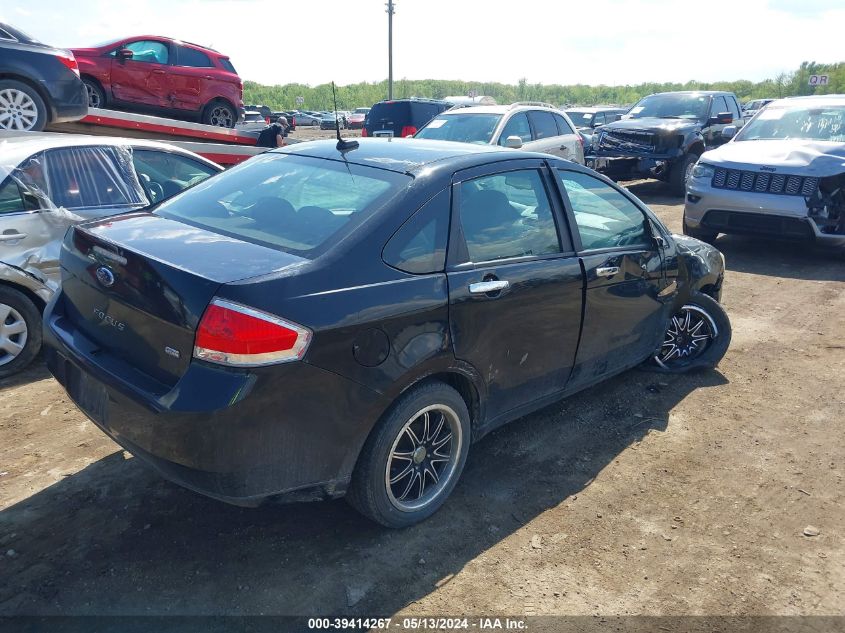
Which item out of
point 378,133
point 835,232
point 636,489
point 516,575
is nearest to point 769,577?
point 636,489

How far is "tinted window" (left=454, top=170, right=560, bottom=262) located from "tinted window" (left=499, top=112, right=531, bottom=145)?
6.78 metres

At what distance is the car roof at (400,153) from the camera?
11.1 ft

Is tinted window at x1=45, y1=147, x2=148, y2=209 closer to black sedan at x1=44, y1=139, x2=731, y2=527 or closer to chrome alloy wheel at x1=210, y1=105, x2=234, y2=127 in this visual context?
black sedan at x1=44, y1=139, x2=731, y2=527

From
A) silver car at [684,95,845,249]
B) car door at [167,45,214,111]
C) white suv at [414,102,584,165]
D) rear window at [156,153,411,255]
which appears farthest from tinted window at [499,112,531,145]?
rear window at [156,153,411,255]

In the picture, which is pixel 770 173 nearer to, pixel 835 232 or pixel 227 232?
pixel 835 232

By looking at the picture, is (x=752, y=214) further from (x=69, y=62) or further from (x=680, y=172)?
(x=69, y=62)

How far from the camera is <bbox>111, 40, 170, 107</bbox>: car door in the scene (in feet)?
35.6

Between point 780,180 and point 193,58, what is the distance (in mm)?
9372

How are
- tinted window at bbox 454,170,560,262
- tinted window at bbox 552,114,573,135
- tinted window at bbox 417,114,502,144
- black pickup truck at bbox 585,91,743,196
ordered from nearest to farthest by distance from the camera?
1. tinted window at bbox 454,170,560,262
2. tinted window at bbox 417,114,502,144
3. tinted window at bbox 552,114,573,135
4. black pickup truck at bbox 585,91,743,196

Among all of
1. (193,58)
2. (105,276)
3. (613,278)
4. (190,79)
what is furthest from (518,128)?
(105,276)

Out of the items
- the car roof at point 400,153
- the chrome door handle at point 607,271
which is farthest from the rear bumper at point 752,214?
the car roof at point 400,153

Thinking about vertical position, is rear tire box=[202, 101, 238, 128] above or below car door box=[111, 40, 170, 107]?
below

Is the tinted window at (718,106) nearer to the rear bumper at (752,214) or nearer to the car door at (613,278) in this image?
the rear bumper at (752,214)

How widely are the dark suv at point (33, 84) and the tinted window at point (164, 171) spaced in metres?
3.08
